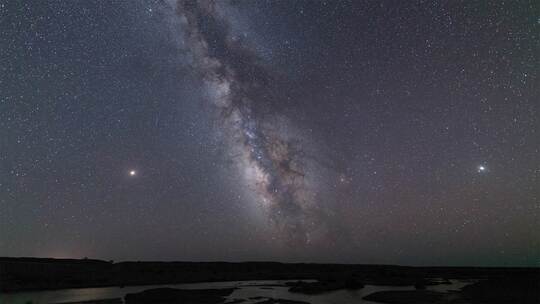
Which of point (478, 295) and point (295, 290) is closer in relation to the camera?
point (478, 295)

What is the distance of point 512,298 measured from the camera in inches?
1441

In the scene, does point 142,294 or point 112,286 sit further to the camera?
point 112,286

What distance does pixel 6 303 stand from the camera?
3019 centimetres

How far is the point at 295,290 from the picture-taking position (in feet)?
153

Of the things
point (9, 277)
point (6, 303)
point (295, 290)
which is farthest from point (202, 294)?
point (9, 277)

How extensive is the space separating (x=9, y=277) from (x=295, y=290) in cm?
3571

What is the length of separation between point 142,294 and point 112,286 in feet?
47.4

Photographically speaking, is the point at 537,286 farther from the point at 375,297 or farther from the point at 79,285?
the point at 79,285

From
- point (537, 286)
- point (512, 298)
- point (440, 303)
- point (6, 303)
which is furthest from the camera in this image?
point (537, 286)

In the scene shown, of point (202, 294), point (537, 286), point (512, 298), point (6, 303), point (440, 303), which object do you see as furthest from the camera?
point (537, 286)

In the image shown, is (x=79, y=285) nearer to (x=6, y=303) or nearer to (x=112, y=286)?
(x=112, y=286)

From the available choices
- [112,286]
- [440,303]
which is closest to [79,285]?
[112,286]

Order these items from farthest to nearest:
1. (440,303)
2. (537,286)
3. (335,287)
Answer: (335,287) < (537,286) < (440,303)

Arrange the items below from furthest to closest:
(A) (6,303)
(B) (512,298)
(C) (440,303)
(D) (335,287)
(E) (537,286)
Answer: (D) (335,287), (E) (537,286), (B) (512,298), (C) (440,303), (A) (6,303)
